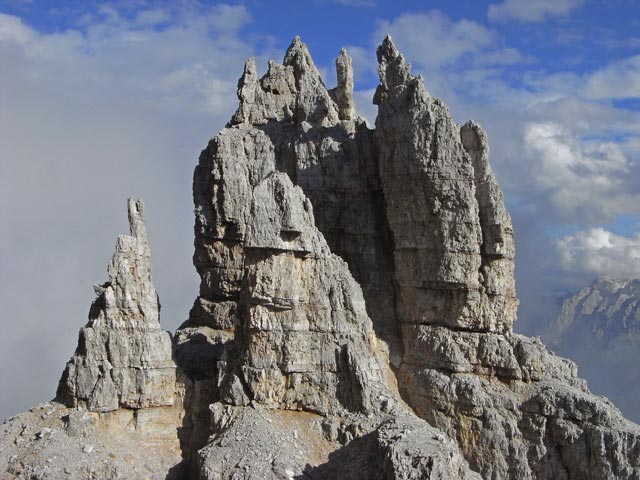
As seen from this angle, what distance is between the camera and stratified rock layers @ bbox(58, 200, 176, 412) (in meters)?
34.3

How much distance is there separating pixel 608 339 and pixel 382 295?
112959 millimetres

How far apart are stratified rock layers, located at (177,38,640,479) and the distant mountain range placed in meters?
93.7

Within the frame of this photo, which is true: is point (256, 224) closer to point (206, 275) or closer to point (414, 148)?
point (414, 148)

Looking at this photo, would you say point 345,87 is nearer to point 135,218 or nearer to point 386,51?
point 386,51

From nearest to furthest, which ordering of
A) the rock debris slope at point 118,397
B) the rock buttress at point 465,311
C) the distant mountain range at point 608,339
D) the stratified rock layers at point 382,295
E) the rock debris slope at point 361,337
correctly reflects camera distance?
the rock debris slope at point 118,397 → the rock debris slope at point 361,337 → the stratified rock layers at point 382,295 → the rock buttress at point 465,311 → the distant mountain range at point 608,339

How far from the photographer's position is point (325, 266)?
35219 mm

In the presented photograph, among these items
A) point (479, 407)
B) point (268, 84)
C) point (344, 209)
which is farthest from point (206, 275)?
point (479, 407)

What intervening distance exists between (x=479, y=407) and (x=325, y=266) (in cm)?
991

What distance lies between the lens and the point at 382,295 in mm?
41188

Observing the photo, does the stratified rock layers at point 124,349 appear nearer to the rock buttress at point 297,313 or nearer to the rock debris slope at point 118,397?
the rock debris slope at point 118,397

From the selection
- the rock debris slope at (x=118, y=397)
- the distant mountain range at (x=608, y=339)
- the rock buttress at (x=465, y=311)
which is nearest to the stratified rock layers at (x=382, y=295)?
the rock buttress at (x=465, y=311)

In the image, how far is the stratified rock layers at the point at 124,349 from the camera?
113 ft

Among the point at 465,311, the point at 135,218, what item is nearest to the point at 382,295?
the point at 465,311

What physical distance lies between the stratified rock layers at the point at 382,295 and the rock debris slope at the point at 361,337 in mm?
80
